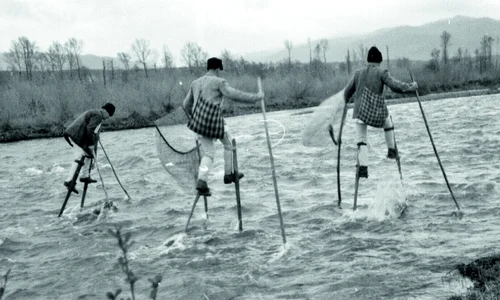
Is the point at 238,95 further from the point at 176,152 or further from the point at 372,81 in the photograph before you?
the point at 372,81

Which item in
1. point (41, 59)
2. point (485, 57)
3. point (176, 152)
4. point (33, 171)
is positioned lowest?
point (33, 171)

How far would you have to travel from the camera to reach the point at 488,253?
7051mm

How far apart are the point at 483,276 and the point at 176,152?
510cm

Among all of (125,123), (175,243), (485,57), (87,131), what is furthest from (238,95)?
(485,57)

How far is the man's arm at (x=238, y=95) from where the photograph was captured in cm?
814

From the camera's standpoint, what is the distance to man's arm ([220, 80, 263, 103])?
8.14m

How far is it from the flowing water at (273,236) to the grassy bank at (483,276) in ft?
0.56

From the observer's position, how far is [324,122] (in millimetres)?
10484

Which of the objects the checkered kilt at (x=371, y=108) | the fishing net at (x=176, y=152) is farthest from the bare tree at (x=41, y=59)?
the checkered kilt at (x=371, y=108)

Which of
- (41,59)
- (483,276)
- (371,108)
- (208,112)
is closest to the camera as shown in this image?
(483,276)

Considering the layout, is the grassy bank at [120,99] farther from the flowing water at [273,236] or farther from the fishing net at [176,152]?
the fishing net at [176,152]

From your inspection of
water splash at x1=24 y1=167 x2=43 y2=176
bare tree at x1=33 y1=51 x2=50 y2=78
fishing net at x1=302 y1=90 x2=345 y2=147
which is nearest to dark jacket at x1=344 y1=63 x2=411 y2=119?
fishing net at x1=302 y1=90 x2=345 y2=147

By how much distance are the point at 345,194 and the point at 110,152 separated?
53.1 feet

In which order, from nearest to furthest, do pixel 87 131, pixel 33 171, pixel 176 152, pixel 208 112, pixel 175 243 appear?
pixel 208 112 → pixel 175 243 → pixel 176 152 → pixel 87 131 → pixel 33 171
